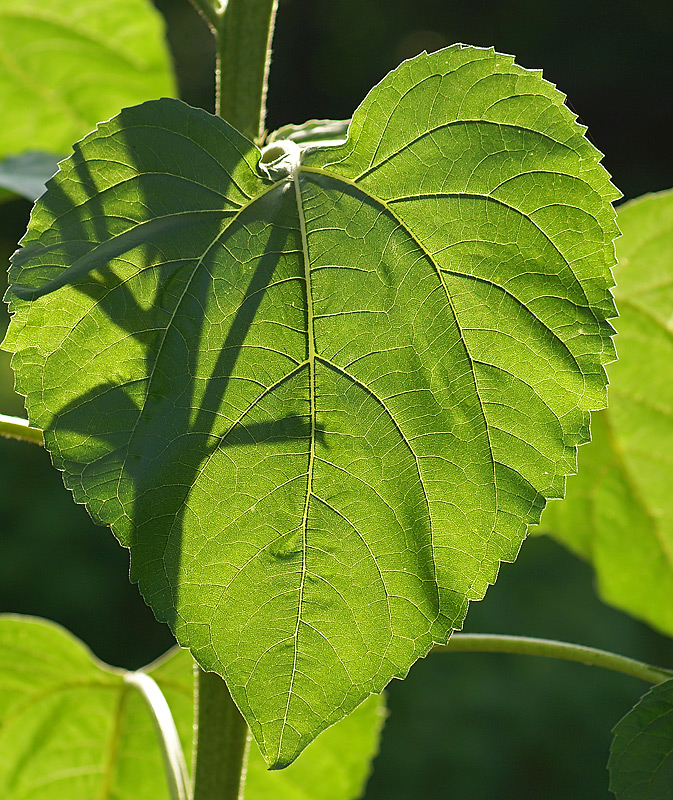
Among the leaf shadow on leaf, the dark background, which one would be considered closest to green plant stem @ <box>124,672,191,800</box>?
the leaf shadow on leaf

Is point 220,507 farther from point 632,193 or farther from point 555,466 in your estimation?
point 632,193

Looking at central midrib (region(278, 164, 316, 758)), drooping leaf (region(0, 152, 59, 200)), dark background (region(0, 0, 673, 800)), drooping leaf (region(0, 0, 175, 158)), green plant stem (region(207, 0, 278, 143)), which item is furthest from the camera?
dark background (region(0, 0, 673, 800))

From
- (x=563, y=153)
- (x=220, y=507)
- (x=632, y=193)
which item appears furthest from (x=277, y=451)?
(x=632, y=193)

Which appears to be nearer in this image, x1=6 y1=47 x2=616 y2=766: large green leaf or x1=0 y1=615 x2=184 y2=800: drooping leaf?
x1=6 y1=47 x2=616 y2=766: large green leaf

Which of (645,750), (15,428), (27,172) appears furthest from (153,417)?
(27,172)

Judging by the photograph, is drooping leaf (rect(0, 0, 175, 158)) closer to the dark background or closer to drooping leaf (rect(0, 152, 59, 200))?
drooping leaf (rect(0, 152, 59, 200))

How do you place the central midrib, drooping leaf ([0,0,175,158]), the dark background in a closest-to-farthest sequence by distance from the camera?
the central midrib, drooping leaf ([0,0,175,158]), the dark background

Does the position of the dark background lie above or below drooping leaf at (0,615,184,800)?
below
